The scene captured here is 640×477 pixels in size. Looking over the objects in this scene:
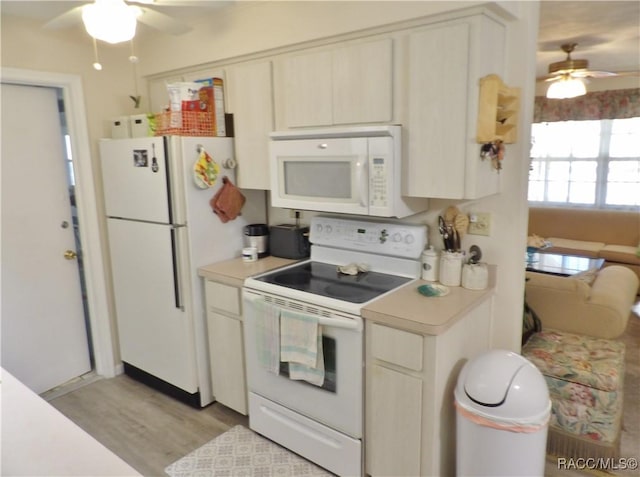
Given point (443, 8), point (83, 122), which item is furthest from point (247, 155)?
point (443, 8)

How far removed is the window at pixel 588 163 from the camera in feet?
18.4

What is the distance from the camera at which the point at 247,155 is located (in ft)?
8.83

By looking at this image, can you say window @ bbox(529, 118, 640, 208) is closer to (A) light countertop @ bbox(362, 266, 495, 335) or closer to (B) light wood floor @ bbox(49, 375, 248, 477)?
(A) light countertop @ bbox(362, 266, 495, 335)

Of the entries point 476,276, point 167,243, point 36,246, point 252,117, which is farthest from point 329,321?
point 36,246

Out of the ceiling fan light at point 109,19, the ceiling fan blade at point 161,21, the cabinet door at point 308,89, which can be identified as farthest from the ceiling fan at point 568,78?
the ceiling fan light at point 109,19

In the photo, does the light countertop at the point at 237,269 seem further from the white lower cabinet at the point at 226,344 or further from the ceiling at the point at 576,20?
the ceiling at the point at 576,20

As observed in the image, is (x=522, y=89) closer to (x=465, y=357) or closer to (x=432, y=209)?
(x=432, y=209)

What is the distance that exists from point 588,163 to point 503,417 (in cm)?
529

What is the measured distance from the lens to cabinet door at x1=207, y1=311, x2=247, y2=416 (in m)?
2.56

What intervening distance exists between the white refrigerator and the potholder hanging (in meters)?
0.02

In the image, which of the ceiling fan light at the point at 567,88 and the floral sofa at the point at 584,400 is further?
the ceiling fan light at the point at 567,88

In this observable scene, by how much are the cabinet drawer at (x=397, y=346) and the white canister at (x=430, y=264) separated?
520 millimetres

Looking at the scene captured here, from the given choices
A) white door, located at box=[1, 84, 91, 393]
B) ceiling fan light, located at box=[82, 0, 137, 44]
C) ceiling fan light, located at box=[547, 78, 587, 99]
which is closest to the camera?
ceiling fan light, located at box=[82, 0, 137, 44]

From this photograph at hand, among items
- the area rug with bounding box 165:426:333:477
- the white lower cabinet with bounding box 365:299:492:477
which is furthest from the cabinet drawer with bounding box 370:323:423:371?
the area rug with bounding box 165:426:333:477
